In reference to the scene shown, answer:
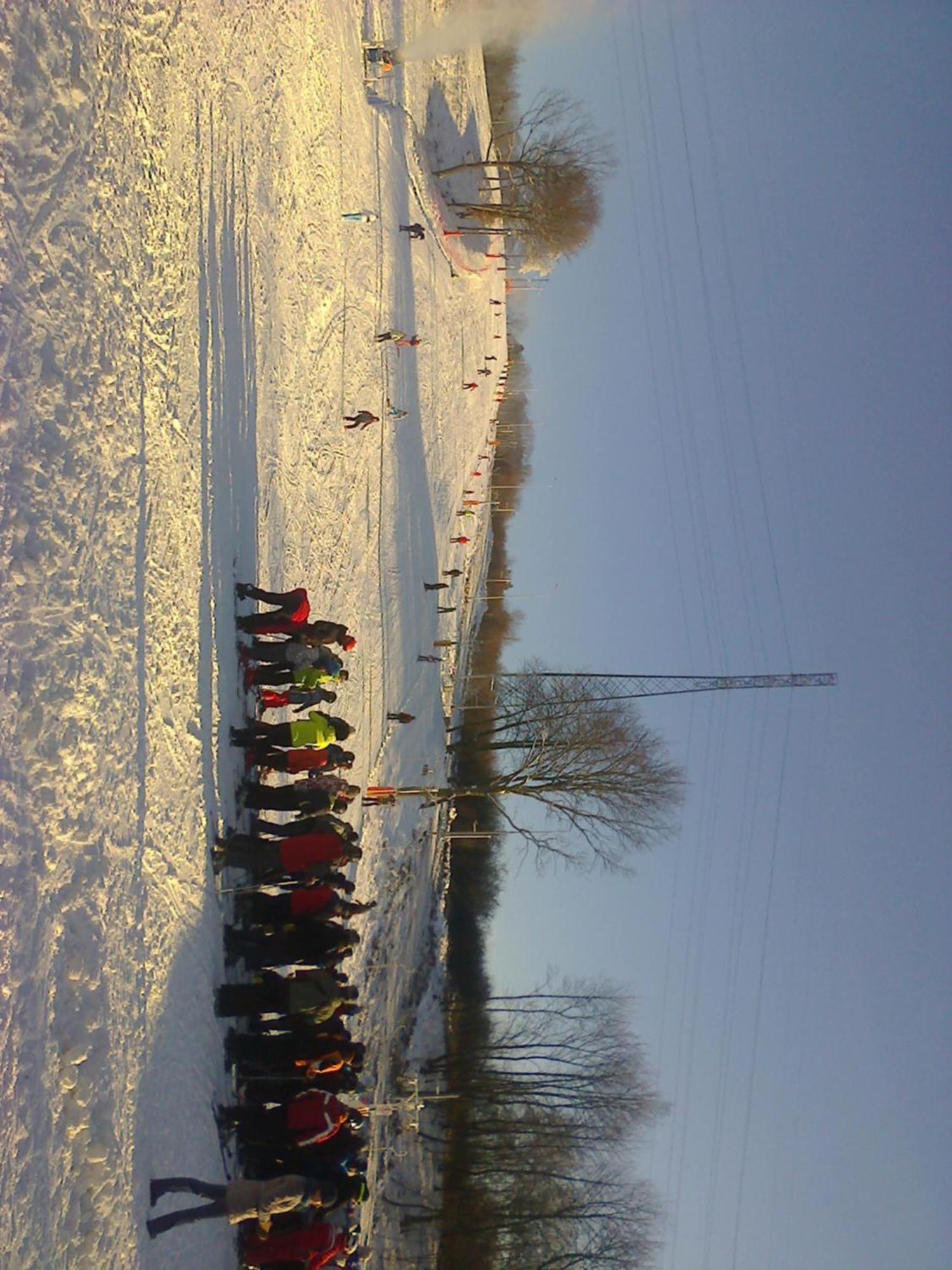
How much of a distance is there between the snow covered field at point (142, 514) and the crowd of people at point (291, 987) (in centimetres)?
52

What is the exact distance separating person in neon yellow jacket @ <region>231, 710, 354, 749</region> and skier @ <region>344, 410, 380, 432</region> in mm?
8818

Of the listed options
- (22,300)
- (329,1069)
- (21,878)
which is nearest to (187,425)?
(22,300)

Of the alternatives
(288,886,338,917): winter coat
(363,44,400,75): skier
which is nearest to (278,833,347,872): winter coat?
(288,886,338,917): winter coat

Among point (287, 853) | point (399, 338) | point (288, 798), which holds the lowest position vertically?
point (287, 853)

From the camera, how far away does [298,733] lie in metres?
13.6

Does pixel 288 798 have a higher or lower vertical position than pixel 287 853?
higher

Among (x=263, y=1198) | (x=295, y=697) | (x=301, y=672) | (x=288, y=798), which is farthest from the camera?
(x=295, y=697)

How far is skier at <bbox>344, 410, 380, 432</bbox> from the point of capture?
21125 millimetres

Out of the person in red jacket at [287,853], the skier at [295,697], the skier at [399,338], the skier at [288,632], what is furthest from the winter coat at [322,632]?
the skier at [399,338]

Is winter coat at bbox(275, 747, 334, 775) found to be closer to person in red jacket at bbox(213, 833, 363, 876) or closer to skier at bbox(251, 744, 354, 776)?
skier at bbox(251, 744, 354, 776)

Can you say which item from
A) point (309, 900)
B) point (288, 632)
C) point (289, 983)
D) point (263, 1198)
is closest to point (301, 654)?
point (288, 632)

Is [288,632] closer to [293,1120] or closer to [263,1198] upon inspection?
[293,1120]

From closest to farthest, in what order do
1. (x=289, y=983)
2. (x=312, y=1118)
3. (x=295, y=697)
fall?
(x=312, y=1118), (x=289, y=983), (x=295, y=697)

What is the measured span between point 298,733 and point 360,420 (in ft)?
31.4
